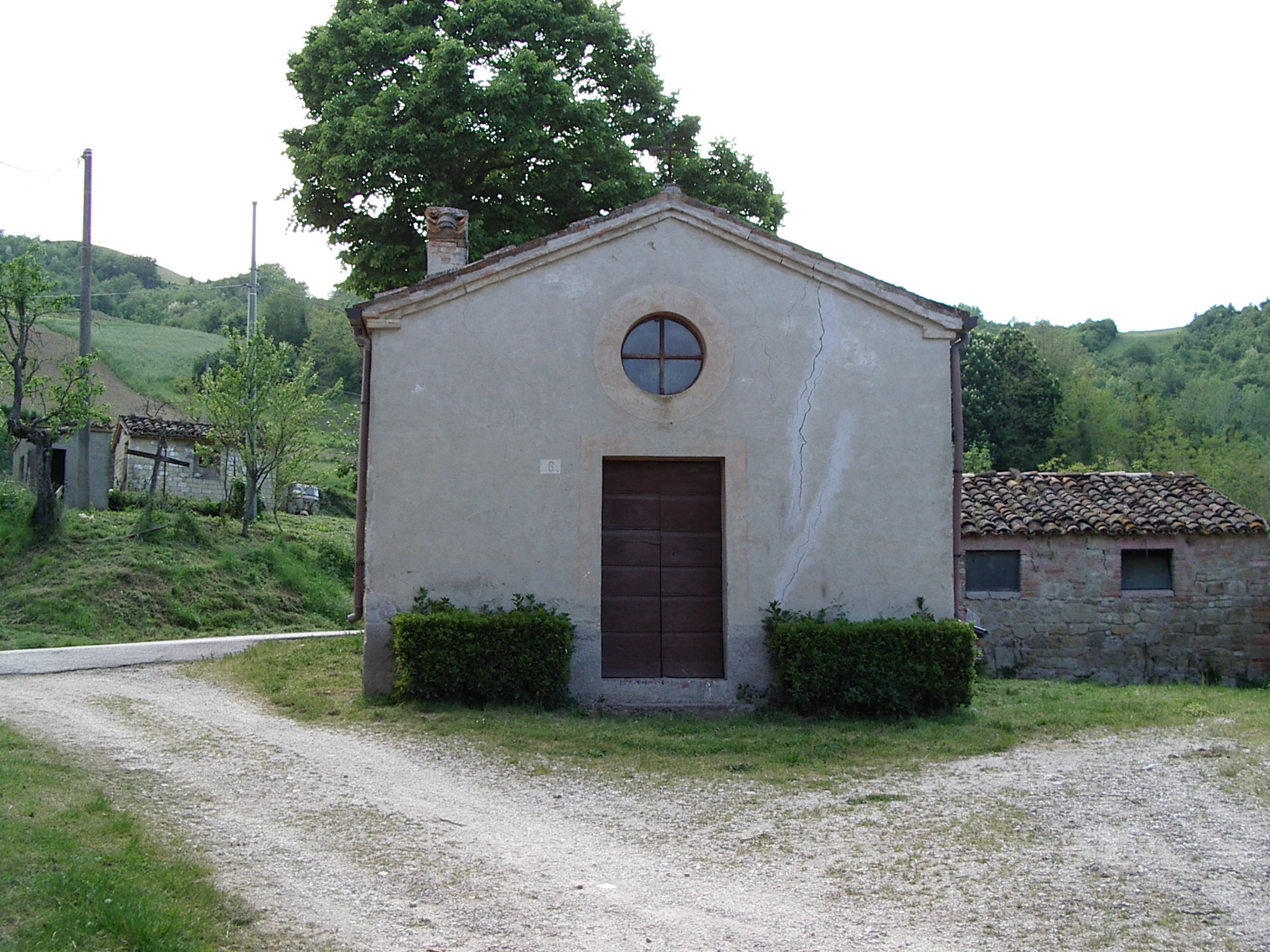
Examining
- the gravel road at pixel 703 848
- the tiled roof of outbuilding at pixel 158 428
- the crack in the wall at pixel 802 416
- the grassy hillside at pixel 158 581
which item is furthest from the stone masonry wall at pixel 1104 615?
the tiled roof of outbuilding at pixel 158 428

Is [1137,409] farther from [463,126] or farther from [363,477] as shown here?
[363,477]

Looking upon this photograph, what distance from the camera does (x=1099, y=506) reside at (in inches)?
688

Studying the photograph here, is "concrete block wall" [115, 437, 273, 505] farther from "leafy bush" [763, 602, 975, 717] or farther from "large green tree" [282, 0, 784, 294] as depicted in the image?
"leafy bush" [763, 602, 975, 717]

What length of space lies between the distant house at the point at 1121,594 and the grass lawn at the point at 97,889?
13.5m

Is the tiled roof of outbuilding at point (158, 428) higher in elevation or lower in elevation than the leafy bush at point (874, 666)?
higher

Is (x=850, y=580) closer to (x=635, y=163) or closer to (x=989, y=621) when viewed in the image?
(x=989, y=621)

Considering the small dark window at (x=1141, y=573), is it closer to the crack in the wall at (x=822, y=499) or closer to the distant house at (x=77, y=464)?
the crack in the wall at (x=822, y=499)

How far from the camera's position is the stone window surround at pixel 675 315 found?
11188 mm

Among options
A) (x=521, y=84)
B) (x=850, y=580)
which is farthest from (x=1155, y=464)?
(x=850, y=580)

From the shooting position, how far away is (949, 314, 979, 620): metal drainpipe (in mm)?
11312

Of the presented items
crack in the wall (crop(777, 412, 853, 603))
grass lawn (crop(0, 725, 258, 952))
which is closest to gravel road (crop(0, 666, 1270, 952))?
grass lawn (crop(0, 725, 258, 952))

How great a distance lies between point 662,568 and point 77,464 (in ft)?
71.9

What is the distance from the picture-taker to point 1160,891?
5.35 m

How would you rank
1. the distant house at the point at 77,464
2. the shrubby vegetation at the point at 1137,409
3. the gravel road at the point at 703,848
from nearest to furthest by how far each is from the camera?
the gravel road at the point at 703,848, the distant house at the point at 77,464, the shrubby vegetation at the point at 1137,409
